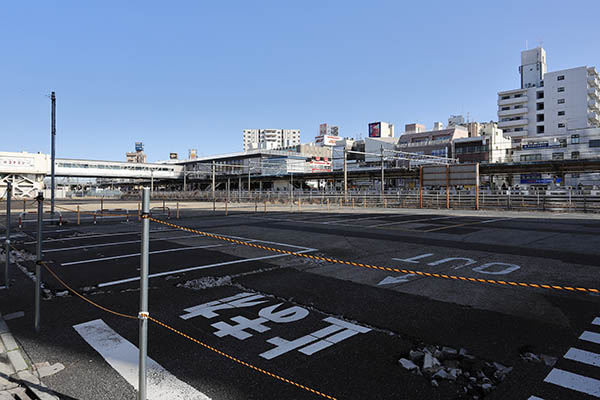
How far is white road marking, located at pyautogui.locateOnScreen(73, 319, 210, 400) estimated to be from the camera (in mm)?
3629

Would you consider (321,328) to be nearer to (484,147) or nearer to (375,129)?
(484,147)

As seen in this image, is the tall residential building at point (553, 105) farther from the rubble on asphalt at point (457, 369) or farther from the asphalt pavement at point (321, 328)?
the rubble on asphalt at point (457, 369)

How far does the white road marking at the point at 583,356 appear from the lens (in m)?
4.14

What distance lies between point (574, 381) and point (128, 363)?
4.85 meters

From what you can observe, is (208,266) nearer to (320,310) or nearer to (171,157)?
(320,310)

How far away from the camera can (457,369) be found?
4.03 metres

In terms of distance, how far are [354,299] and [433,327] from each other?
1.63 metres

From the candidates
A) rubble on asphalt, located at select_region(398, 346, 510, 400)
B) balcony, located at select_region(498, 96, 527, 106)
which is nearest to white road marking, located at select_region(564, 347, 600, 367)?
rubble on asphalt, located at select_region(398, 346, 510, 400)

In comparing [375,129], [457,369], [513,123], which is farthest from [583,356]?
[375,129]

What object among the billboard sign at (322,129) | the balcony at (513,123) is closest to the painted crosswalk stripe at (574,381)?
the balcony at (513,123)

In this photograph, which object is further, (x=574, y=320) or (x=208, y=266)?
(x=208, y=266)

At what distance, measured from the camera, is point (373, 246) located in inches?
503

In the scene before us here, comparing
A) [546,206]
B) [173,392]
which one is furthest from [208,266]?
[546,206]

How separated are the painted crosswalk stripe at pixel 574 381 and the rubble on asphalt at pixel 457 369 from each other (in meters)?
0.41
